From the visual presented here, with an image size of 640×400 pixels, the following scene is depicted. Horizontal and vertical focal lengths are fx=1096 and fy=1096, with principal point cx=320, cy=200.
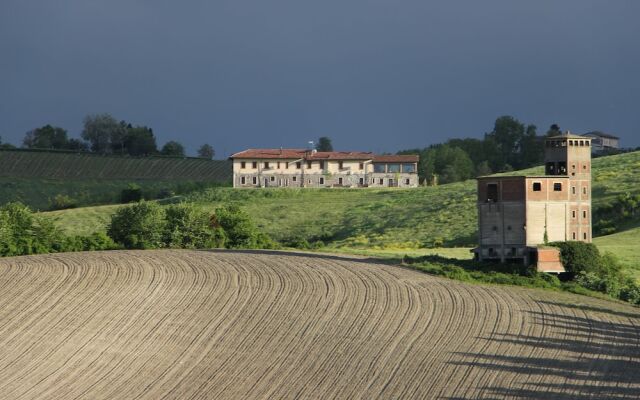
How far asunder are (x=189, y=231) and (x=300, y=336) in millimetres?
37905

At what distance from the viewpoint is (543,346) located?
47344 millimetres

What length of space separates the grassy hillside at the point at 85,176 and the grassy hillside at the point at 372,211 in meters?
20.1

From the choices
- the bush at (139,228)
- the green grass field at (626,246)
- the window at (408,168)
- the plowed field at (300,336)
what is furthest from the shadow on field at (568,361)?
the window at (408,168)

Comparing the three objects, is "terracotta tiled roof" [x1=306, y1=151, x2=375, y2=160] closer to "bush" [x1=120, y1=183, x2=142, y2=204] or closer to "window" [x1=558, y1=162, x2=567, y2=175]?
"bush" [x1=120, y1=183, x2=142, y2=204]

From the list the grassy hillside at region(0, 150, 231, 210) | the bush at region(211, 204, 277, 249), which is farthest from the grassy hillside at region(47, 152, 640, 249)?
the grassy hillside at region(0, 150, 231, 210)

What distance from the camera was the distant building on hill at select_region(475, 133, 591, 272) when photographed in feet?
216

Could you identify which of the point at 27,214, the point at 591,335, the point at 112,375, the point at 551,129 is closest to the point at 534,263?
the point at 591,335

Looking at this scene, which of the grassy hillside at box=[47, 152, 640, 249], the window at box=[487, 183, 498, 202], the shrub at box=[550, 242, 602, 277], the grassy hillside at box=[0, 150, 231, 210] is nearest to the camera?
the shrub at box=[550, 242, 602, 277]

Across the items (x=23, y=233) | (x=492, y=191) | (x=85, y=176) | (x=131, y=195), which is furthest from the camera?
(x=85, y=176)

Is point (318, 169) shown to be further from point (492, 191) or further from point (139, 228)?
point (492, 191)

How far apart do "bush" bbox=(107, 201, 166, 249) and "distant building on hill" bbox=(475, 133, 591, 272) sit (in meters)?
30.1

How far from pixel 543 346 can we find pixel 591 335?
352 cm

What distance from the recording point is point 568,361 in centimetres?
4500

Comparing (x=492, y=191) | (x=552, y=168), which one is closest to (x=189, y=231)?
(x=492, y=191)
